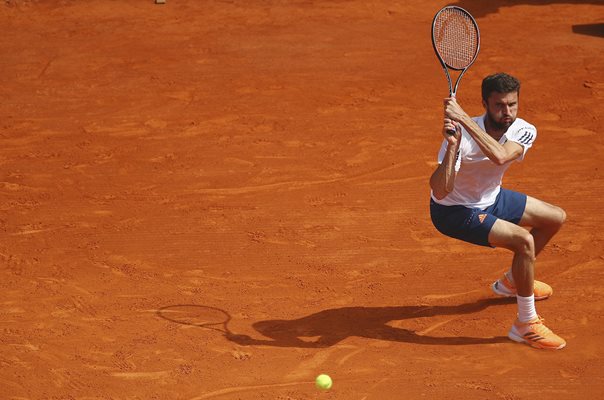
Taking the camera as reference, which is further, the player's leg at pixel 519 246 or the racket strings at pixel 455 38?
the racket strings at pixel 455 38

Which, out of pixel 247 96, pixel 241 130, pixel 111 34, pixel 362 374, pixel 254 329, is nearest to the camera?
pixel 362 374

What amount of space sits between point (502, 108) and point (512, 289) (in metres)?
1.67

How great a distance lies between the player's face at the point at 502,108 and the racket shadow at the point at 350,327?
1613mm

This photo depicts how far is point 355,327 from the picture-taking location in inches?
269

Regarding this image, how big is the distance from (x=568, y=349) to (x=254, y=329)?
2369 millimetres

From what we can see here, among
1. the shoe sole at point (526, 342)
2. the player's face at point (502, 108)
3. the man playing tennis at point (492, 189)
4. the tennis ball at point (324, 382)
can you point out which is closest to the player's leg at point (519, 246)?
the man playing tennis at point (492, 189)

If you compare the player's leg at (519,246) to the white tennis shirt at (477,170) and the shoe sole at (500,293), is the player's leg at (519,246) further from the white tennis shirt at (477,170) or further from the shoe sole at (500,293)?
the shoe sole at (500,293)

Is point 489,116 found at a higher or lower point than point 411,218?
higher

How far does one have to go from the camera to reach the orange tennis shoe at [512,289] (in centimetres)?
710

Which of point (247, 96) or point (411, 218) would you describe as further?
point (247, 96)

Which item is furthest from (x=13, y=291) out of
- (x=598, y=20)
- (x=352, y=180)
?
(x=598, y=20)

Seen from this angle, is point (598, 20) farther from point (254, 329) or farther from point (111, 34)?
point (254, 329)

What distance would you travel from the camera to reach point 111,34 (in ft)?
46.2

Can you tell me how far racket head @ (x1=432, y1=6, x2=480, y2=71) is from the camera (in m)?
6.89
